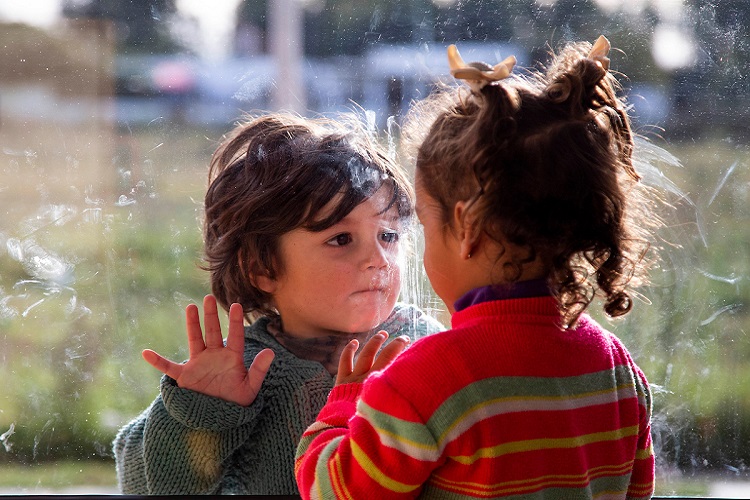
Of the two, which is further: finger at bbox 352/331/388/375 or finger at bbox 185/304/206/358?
finger at bbox 185/304/206/358

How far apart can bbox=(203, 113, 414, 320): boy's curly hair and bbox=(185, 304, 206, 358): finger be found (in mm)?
116

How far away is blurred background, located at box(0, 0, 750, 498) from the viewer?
108 centimetres

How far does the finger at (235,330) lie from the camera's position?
1.08m

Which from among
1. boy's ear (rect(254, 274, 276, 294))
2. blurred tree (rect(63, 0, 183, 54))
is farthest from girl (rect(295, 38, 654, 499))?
blurred tree (rect(63, 0, 183, 54))

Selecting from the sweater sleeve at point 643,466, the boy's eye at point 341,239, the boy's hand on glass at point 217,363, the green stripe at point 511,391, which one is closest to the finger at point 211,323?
the boy's hand on glass at point 217,363

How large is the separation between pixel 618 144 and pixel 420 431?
38cm

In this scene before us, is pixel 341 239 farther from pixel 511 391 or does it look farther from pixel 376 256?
pixel 511 391

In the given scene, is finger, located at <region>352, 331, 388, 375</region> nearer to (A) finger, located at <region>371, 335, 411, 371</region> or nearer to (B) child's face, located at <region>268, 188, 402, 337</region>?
(A) finger, located at <region>371, 335, 411, 371</region>

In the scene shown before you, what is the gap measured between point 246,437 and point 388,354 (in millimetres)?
262

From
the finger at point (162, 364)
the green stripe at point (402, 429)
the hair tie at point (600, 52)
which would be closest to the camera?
the green stripe at point (402, 429)

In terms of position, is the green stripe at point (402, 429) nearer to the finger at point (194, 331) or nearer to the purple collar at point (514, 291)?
the purple collar at point (514, 291)

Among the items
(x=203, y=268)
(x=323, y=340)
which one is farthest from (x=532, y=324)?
(x=203, y=268)

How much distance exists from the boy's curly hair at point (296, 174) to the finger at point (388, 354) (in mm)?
181

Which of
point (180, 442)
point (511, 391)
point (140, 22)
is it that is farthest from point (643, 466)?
point (140, 22)
